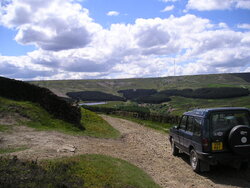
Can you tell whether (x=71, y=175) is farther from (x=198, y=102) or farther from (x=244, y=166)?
(x=198, y=102)

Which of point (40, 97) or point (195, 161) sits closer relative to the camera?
point (195, 161)

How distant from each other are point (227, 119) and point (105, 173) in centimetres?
449

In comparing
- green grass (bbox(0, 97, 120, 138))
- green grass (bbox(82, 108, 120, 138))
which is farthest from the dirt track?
green grass (bbox(82, 108, 120, 138))

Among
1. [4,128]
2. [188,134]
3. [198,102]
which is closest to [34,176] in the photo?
[188,134]

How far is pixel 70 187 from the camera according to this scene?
21.1 ft

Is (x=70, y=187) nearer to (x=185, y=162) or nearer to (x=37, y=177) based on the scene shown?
(x=37, y=177)

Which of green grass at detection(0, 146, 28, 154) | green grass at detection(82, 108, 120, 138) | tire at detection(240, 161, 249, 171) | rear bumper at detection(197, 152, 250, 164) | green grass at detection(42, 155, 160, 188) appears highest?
rear bumper at detection(197, 152, 250, 164)

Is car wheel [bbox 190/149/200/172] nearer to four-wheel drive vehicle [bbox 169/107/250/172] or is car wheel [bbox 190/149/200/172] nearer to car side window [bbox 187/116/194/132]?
four-wheel drive vehicle [bbox 169/107/250/172]

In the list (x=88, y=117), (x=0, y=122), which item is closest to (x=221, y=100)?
(x=88, y=117)

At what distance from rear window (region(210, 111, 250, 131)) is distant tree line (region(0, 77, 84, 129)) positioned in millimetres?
12876

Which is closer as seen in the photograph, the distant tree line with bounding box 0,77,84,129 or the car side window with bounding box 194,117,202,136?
the car side window with bounding box 194,117,202,136

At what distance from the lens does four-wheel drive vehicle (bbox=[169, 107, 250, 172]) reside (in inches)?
335

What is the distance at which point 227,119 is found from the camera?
913 centimetres

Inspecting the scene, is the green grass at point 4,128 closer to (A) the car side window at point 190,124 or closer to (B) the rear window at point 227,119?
(A) the car side window at point 190,124
